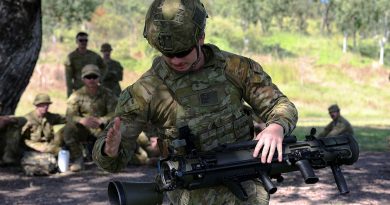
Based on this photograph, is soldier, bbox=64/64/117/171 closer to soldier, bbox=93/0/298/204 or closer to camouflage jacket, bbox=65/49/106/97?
camouflage jacket, bbox=65/49/106/97

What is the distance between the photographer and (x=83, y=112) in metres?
8.23

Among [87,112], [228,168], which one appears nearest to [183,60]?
[228,168]

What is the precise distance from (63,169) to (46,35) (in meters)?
36.0

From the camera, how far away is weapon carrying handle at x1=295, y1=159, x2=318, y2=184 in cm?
233

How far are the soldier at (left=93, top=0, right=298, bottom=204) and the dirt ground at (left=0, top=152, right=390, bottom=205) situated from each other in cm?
315

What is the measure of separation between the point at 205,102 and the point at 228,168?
1.38 ft

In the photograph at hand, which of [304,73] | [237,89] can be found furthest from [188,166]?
[304,73]

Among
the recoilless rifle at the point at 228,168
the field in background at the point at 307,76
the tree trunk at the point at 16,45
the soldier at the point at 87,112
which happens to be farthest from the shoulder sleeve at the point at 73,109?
the field in background at the point at 307,76

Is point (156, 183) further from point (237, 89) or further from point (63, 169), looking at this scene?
point (63, 169)

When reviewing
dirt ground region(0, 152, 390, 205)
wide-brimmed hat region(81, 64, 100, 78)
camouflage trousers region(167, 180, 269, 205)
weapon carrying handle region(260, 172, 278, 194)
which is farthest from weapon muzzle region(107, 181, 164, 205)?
wide-brimmed hat region(81, 64, 100, 78)

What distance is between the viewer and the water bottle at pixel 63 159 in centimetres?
754

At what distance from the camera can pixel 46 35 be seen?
4178cm

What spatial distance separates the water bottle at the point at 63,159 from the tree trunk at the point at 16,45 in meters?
1.13

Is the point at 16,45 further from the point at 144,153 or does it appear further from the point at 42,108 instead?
the point at 144,153
